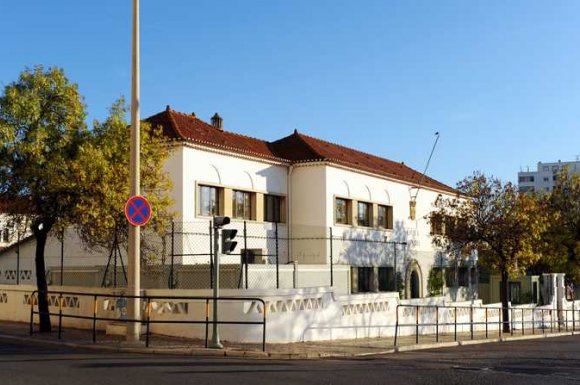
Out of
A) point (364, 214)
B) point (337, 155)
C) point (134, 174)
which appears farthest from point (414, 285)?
point (134, 174)

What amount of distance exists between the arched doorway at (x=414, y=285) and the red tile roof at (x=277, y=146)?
5.36m

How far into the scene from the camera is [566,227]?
1805 inches

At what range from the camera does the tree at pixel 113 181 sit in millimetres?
19047

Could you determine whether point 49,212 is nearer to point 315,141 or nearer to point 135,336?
point 135,336

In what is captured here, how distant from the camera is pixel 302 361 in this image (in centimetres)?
1573

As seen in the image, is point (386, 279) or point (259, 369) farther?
point (386, 279)

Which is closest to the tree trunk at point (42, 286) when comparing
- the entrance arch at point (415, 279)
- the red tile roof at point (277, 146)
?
the red tile roof at point (277, 146)

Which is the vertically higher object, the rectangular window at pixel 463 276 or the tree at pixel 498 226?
the tree at pixel 498 226

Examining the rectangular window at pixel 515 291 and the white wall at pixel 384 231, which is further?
Result: the rectangular window at pixel 515 291

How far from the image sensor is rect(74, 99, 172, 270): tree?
19047 millimetres

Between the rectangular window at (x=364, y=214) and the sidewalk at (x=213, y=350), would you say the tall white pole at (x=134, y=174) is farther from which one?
the rectangular window at (x=364, y=214)

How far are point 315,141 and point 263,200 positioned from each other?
6967 mm

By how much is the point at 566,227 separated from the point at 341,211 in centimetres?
1783

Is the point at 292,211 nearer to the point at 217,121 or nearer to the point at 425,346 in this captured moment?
the point at 217,121
